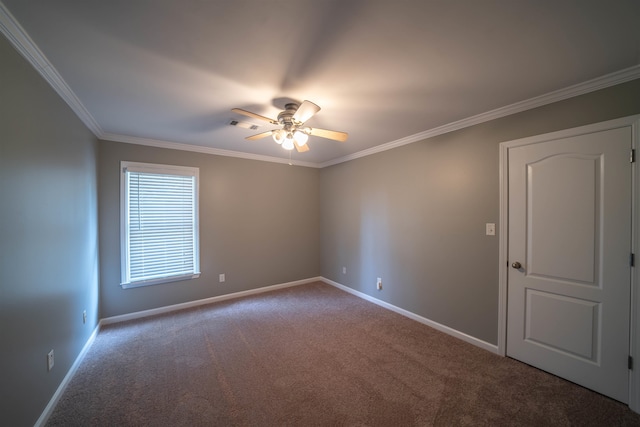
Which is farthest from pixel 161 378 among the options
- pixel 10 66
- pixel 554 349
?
pixel 554 349

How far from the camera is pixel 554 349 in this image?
2.19 meters

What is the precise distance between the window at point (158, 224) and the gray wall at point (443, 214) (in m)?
2.67

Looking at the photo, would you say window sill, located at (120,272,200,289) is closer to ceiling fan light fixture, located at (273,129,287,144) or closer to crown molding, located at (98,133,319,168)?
crown molding, located at (98,133,319,168)

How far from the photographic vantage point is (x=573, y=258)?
2.10m

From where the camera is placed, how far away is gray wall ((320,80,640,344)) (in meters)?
2.29

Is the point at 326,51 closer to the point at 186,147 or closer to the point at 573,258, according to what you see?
the point at 573,258

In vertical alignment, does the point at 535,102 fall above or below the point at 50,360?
above

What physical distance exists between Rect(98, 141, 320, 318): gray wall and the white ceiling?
1.25 metres

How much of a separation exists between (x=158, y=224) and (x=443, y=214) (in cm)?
397

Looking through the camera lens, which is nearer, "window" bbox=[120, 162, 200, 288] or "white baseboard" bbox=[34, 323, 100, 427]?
"white baseboard" bbox=[34, 323, 100, 427]

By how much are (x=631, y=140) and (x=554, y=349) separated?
184 cm

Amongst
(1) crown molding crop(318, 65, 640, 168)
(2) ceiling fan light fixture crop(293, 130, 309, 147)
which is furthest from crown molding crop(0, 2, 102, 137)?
(1) crown molding crop(318, 65, 640, 168)

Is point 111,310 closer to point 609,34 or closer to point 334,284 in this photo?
point 334,284

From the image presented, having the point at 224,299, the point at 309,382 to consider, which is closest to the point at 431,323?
the point at 309,382
